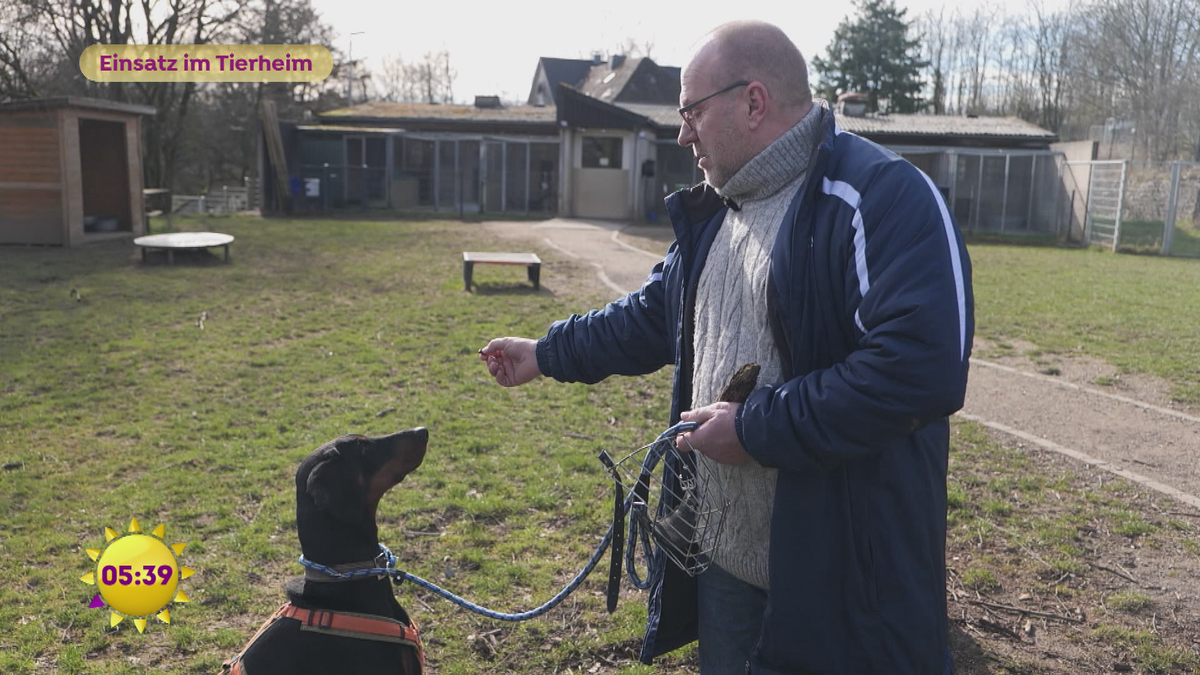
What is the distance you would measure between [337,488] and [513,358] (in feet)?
2.20

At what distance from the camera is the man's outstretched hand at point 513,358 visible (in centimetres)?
303

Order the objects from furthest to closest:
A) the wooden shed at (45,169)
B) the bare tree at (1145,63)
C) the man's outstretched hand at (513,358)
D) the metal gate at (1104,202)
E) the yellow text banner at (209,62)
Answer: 1. the bare tree at (1145,63)
2. the metal gate at (1104,202)
3. the yellow text banner at (209,62)
4. the wooden shed at (45,169)
5. the man's outstretched hand at (513,358)

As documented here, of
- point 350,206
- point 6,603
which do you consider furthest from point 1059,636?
point 350,206

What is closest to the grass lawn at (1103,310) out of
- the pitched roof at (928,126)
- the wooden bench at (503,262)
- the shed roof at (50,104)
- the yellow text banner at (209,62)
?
the wooden bench at (503,262)

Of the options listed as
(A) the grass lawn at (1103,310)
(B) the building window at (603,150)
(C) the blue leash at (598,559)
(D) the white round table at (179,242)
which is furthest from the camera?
(B) the building window at (603,150)

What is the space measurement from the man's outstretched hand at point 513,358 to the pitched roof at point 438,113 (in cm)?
A: 2723

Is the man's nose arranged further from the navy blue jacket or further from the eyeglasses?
the navy blue jacket

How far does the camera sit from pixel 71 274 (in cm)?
1352

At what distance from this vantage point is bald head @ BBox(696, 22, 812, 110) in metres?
2.22

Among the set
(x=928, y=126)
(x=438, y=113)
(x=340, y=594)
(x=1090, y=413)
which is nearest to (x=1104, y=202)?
(x=928, y=126)

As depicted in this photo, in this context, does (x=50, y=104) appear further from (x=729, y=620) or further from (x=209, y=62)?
(x=729, y=620)

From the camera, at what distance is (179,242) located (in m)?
14.9

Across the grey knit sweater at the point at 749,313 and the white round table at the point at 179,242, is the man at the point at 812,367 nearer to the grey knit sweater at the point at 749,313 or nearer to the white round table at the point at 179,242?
the grey knit sweater at the point at 749,313

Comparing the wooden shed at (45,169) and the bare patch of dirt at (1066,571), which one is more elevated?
the wooden shed at (45,169)
